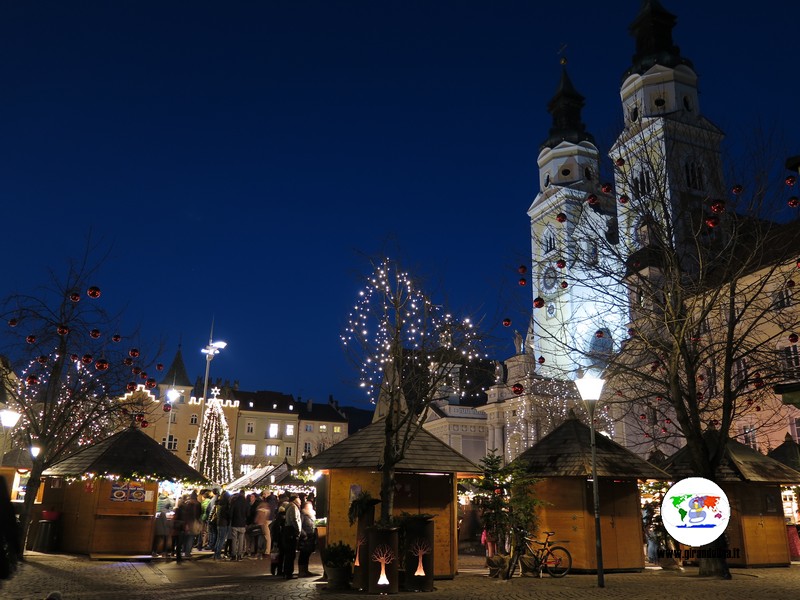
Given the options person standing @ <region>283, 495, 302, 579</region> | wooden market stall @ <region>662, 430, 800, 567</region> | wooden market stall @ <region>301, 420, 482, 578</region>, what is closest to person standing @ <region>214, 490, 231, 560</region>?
wooden market stall @ <region>301, 420, 482, 578</region>

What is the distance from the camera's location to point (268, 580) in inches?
615

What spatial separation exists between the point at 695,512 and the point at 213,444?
30528 mm

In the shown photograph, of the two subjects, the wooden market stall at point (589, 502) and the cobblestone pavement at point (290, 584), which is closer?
the cobblestone pavement at point (290, 584)

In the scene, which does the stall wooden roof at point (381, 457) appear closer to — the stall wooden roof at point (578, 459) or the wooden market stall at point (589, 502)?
the wooden market stall at point (589, 502)

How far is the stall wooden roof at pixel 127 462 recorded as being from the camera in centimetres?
2075

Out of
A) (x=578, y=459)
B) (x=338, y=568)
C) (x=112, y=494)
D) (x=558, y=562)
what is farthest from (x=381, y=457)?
(x=112, y=494)

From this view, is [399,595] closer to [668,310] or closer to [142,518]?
[668,310]

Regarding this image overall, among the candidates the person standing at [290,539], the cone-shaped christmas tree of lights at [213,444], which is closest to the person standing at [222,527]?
the person standing at [290,539]

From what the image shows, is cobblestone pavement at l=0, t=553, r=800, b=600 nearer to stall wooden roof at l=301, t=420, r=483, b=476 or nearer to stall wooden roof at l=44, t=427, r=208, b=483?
stall wooden roof at l=301, t=420, r=483, b=476

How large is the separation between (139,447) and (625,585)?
48.8 ft

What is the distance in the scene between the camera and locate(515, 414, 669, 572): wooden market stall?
17.7 m

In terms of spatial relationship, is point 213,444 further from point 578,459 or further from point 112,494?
point 578,459

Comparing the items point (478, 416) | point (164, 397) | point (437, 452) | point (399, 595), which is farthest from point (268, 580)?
point (164, 397)

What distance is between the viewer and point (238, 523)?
21.2 metres
